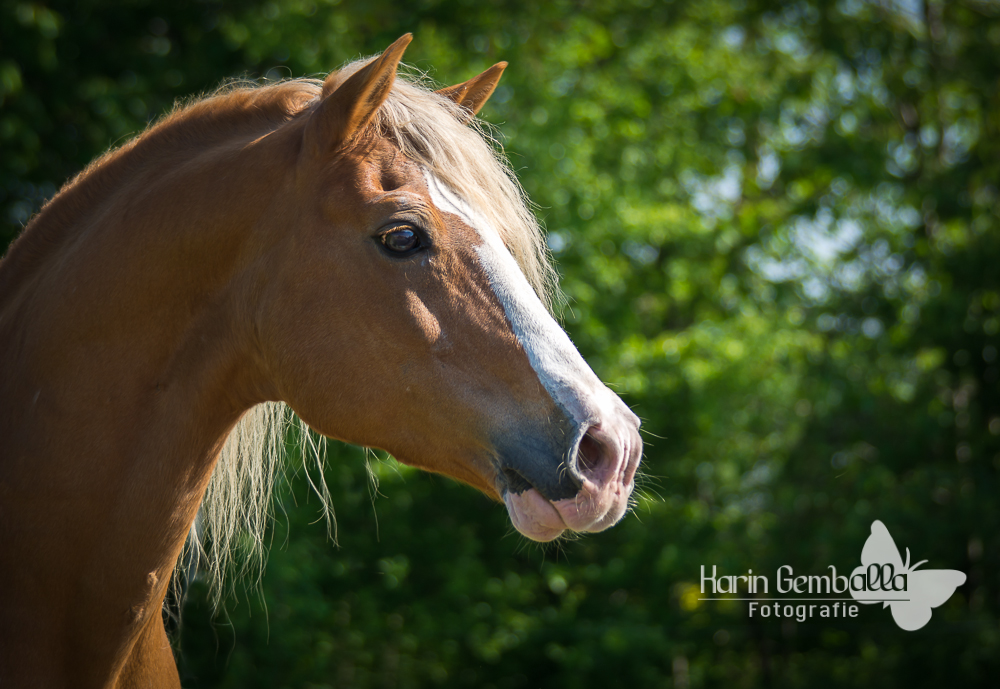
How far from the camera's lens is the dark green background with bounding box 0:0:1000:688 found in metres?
5.54

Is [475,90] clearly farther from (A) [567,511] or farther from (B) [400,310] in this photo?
(A) [567,511]

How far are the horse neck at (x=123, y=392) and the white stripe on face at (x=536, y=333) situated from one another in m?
0.44

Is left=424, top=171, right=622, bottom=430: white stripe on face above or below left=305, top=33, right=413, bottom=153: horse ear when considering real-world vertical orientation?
below

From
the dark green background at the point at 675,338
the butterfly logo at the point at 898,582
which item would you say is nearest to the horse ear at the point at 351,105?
the dark green background at the point at 675,338

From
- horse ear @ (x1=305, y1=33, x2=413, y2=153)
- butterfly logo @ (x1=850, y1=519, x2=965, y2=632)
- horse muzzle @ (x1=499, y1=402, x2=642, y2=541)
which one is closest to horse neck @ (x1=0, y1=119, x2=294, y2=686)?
horse ear @ (x1=305, y1=33, x2=413, y2=153)

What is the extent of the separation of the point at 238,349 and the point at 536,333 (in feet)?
2.38

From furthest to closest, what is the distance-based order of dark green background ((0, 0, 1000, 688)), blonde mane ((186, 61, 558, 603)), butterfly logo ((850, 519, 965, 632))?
1. dark green background ((0, 0, 1000, 688))
2. butterfly logo ((850, 519, 965, 632))
3. blonde mane ((186, 61, 558, 603))

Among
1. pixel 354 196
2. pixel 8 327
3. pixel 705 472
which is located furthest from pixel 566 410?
pixel 705 472

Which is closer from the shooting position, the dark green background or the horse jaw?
the horse jaw

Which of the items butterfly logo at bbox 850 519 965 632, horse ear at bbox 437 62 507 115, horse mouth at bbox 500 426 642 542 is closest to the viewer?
horse mouth at bbox 500 426 642 542

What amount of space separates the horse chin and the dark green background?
3.89 meters

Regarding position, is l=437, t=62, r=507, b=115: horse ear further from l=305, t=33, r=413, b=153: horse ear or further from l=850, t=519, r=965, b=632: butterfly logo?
l=850, t=519, r=965, b=632: butterfly logo

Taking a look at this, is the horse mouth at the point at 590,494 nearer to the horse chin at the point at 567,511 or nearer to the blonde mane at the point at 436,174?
the horse chin at the point at 567,511

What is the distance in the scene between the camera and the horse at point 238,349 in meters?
1.62
